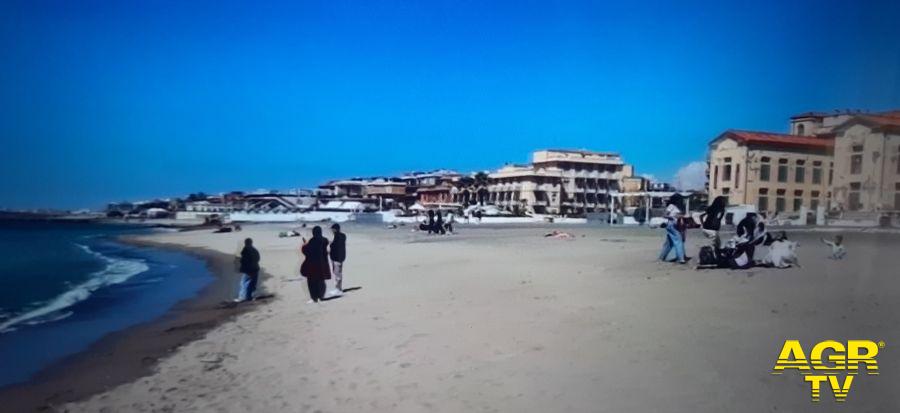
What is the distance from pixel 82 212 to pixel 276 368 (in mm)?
2863

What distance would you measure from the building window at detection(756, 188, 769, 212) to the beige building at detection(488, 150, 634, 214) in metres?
1.05

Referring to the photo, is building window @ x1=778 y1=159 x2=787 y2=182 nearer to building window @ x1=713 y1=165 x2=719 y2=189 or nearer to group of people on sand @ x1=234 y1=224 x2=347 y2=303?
building window @ x1=713 y1=165 x2=719 y2=189

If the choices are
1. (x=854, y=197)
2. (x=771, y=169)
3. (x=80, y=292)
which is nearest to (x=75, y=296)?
(x=80, y=292)

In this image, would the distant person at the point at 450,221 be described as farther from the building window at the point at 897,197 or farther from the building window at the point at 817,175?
the building window at the point at 897,197

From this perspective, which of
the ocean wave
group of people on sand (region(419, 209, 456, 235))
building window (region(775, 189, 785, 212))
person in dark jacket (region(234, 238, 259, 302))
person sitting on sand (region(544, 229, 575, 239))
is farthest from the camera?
group of people on sand (region(419, 209, 456, 235))

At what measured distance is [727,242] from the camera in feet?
16.7

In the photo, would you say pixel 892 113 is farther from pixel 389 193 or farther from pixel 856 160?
pixel 389 193

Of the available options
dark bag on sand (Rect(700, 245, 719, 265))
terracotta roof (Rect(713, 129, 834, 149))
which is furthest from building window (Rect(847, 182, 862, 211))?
dark bag on sand (Rect(700, 245, 719, 265))

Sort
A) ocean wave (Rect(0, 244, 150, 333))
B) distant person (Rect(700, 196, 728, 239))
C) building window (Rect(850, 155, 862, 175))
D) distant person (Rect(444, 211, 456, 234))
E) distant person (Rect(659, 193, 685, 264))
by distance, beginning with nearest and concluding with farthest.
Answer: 1. building window (Rect(850, 155, 862, 175))
2. distant person (Rect(700, 196, 728, 239))
3. distant person (Rect(659, 193, 685, 264))
4. ocean wave (Rect(0, 244, 150, 333))
5. distant person (Rect(444, 211, 456, 234))

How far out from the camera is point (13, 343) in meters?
5.81

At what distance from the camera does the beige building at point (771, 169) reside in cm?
306

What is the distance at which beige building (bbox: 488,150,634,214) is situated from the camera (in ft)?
16.0

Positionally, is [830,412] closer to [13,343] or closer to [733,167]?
[733,167]

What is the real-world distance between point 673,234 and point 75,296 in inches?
368
